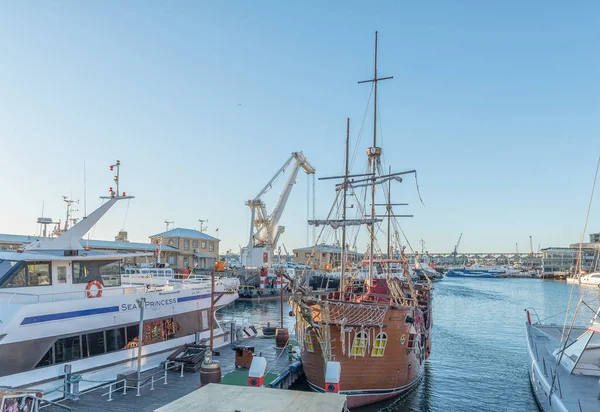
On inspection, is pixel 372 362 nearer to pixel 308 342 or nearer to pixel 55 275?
pixel 308 342

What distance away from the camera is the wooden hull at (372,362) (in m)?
16.6

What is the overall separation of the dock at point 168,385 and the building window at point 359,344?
10.4ft

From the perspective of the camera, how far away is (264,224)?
76.3 m

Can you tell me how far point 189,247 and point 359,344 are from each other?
211 feet

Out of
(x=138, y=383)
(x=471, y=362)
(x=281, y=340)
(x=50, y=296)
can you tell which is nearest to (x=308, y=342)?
(x=281, y=340)

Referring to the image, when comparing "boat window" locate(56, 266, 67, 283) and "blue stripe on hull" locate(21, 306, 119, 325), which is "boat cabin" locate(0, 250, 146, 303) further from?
"blue stripe on hull" locate(21, 306, 119, 325)

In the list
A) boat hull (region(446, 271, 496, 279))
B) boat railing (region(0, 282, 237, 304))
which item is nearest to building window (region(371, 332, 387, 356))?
boat railing (region(0, 282, 237, 304))

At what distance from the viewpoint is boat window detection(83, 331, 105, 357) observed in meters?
15.3

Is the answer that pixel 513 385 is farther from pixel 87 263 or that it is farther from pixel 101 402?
pixel 87 263

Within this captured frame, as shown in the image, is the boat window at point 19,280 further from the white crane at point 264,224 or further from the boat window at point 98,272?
the white crane at point 264,224

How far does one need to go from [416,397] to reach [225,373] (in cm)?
961

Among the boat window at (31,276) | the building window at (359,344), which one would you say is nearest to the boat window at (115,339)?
the boat window at (31,276)

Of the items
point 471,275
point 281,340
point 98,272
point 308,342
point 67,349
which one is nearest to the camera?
point 67,349

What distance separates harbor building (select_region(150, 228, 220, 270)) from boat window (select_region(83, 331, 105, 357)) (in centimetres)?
5602
